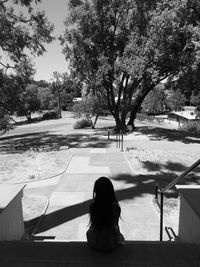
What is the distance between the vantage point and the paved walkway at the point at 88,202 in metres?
6.45

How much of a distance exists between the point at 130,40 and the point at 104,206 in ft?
58.2

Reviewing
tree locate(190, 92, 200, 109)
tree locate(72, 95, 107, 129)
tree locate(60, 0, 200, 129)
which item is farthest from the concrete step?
tree locate(72, 95, 107, 129)

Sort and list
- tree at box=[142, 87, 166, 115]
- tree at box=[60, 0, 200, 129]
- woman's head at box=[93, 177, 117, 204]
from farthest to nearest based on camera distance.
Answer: tree at box=[142, 87, 166, 115] → tree at box=[60, 0, 200, 129] → woman's head at box=[93, 177, 117, 204]

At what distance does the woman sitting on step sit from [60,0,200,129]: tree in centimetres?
1352

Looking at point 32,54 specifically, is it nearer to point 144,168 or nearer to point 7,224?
point 144,168

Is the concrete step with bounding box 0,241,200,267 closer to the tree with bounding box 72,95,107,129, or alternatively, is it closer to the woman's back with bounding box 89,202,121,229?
the woman's back with bounding box 89,202,121,229

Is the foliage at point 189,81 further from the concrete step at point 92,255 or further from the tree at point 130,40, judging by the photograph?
the concrete step at point 92,255

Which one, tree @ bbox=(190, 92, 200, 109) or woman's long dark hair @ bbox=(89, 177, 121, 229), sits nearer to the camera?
woman's long dark hair @ bbox=(89, 177, 121, 229)

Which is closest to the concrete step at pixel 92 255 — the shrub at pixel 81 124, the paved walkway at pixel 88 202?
the paved walkway at pixel 88 202

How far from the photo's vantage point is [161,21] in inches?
632

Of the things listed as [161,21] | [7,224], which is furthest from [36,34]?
[7,224]

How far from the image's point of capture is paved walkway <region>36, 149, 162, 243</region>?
254 inches

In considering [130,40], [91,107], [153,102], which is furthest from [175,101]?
[130,40]

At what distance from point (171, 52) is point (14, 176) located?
11.6m
